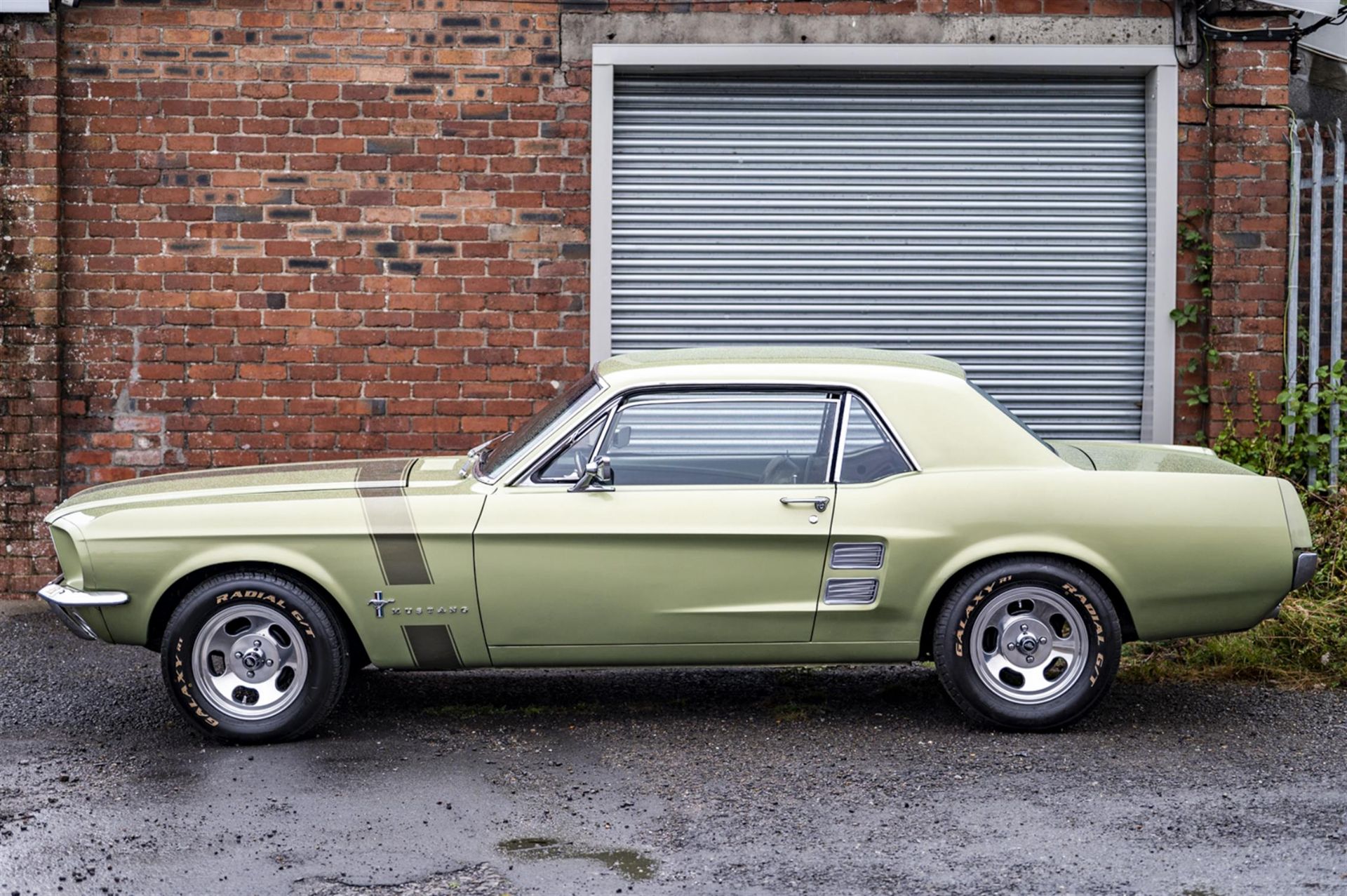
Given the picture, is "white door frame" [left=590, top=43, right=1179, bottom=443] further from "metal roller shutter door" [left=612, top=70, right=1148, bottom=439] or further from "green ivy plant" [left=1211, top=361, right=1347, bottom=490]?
"green ivy plant" [left=1211, top=361, right=1347, bottom=490]

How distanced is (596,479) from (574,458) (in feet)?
0.46

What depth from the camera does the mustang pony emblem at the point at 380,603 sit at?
5.35 m

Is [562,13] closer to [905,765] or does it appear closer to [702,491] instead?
[702,491]

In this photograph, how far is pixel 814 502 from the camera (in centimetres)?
A: 541

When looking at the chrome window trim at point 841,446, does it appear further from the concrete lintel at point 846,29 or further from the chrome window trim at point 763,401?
the concrete lintel at point 846,29

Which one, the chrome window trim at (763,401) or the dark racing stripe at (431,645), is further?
the chrome window trim at (763,401)

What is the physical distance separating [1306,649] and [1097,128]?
351 cm

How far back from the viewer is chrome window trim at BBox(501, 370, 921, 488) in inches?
215

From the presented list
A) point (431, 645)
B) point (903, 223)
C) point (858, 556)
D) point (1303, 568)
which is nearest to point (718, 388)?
point (858, 556)

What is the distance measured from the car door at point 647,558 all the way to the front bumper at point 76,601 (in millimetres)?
1381

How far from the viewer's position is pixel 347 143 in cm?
836

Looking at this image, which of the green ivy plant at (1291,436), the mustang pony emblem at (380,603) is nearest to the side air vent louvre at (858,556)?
the mustang pony emblem at (380,603)

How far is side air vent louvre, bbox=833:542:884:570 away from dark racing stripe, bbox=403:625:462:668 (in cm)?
150

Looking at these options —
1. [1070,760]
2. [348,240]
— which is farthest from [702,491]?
[348,240]
